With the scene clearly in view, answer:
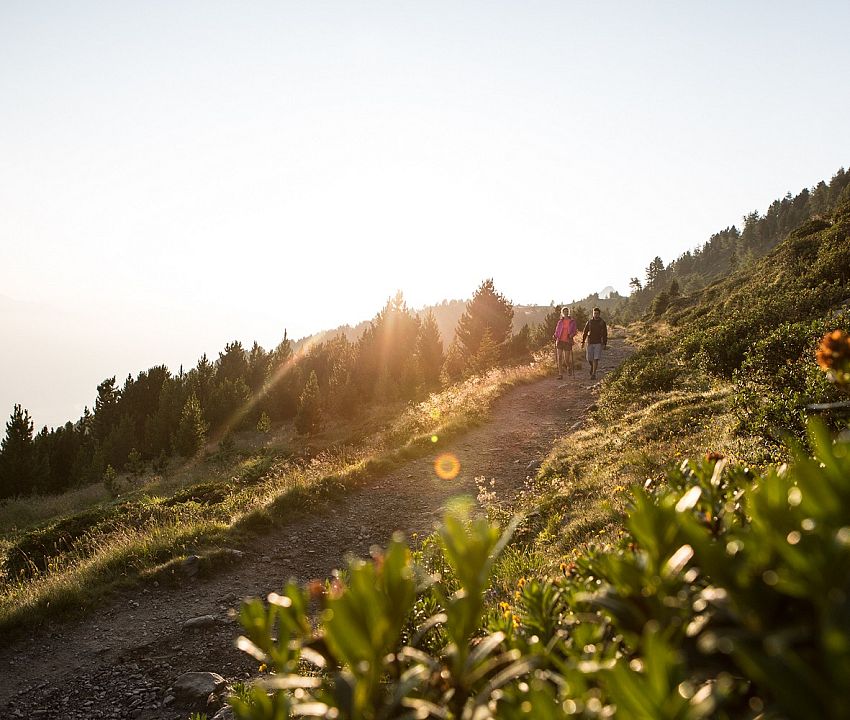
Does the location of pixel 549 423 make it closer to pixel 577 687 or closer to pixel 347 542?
pixel 347 542

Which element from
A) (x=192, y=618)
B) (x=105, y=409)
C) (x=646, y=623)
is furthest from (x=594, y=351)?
(x=105, y=409)

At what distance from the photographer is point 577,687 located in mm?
934

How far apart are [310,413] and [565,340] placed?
1435cm

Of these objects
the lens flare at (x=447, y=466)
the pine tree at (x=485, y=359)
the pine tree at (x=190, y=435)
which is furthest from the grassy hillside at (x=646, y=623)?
the pine tree at (x=190, y=435)

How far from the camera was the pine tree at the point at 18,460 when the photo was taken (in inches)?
985

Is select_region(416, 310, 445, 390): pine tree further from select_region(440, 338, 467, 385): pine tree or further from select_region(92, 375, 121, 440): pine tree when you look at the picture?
select_region(92, 375, 121, 440): pine tree

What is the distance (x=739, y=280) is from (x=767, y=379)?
37631 millimetres

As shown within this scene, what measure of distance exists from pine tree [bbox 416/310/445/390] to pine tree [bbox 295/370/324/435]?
7.77 meters

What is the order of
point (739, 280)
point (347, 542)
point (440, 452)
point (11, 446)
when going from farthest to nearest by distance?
point (739, 280), point (11, 446), point (440, 452), point (347, 542)

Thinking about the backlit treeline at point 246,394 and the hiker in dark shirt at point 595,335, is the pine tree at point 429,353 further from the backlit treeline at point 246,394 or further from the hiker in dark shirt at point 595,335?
the hiker in dark shirt at point 595,335

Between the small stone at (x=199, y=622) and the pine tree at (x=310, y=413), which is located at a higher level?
the pine tree at (x=310, y=413)

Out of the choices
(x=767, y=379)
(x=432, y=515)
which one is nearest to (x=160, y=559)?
(x=432, y=515)

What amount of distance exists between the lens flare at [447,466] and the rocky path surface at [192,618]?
0.18m

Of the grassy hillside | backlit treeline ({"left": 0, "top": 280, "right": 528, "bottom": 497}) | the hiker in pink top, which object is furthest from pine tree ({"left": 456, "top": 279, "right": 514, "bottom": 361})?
the grassy hillside
